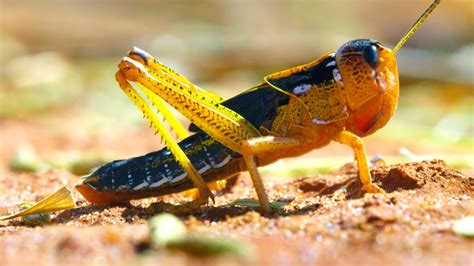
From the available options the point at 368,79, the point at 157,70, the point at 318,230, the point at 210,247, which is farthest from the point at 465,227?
the point at 157,70

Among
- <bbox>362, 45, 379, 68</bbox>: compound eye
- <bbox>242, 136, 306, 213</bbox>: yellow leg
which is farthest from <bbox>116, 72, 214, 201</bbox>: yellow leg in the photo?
<bbox>362, 45, 379, 68</bbox>: compound eye

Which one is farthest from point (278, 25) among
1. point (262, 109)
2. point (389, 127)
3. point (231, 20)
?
point (262, 109)

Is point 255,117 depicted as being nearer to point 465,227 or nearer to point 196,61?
point 465,227

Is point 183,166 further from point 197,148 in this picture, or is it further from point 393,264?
point 393,264

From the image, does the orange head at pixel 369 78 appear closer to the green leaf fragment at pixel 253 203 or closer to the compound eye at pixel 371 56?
the compound eye at pixel 371 56

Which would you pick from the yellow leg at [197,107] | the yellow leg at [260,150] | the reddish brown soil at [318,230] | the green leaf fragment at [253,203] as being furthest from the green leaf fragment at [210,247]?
the yellow leg at [197,107]

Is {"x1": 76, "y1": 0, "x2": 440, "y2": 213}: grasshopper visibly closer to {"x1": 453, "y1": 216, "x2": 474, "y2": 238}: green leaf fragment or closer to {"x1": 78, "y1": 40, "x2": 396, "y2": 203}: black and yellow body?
{"x1": 78, "y1": 40, "x2": 396, "y2": 203}: black and yellow body
